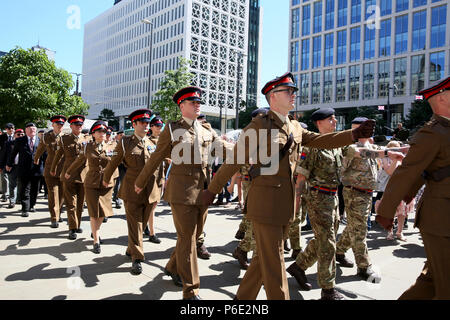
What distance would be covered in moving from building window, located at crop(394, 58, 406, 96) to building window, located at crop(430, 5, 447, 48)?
4229 mm

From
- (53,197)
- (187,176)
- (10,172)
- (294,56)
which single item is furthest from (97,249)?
(294,56)

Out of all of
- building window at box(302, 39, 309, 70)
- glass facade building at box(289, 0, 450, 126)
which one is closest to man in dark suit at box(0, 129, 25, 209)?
glass facade building at box(289, 0, 450, 126)

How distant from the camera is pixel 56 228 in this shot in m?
7.52

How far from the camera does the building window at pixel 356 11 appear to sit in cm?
5559

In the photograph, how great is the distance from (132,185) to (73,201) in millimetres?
2461

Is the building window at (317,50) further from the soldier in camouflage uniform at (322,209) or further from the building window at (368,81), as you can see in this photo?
the soldier in camouflage uniform at (322,209)

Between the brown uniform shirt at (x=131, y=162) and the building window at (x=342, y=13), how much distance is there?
59772 mm

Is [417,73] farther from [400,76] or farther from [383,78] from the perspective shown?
[383,78]

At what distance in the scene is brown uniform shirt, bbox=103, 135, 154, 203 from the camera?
5.06 meters

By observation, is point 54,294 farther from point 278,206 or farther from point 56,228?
point 56,228

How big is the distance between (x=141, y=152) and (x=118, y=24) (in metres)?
87.9

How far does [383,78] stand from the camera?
52844 mm

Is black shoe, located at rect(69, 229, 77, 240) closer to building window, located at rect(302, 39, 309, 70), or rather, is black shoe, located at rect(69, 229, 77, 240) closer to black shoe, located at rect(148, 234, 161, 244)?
black shoe, located at rect(148, 234, 161, 244)

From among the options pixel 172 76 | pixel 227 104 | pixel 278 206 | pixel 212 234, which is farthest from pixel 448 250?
pixel 227 104
